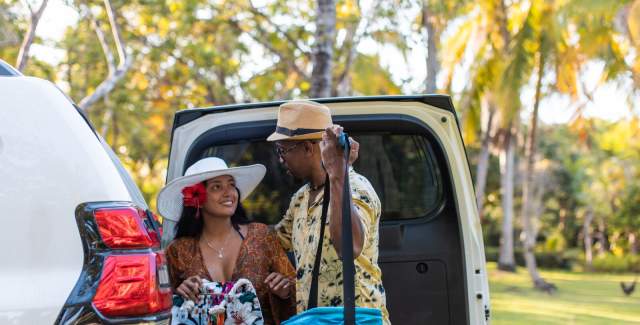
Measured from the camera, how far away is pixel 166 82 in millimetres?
19406

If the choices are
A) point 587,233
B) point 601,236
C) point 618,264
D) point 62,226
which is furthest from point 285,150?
point 601,236

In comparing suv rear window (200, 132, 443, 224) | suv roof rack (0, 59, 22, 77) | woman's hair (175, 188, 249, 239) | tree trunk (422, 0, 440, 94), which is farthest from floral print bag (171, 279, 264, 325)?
tree trunk (422, 0, 440, 94)

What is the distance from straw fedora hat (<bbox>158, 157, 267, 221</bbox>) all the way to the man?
311 mm

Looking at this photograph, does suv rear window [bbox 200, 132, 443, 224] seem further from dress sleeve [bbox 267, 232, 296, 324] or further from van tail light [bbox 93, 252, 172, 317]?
van tail light [bbox 93, 252, 172, 317]

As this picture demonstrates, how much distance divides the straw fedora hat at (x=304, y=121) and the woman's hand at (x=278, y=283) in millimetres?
625

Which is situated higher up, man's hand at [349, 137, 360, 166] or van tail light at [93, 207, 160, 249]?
man's hand at [349, 137, 360, 166]

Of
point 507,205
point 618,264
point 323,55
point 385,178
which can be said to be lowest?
point 618,264

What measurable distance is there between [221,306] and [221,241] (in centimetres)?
36

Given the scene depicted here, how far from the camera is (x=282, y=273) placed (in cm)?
382

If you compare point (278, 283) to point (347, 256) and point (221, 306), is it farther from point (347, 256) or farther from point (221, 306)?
point (347, 256)

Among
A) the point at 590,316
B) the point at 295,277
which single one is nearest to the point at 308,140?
the point at 295,277

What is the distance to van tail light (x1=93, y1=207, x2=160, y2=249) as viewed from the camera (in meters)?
2.42

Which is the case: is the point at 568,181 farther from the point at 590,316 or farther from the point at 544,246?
the point at 590,316

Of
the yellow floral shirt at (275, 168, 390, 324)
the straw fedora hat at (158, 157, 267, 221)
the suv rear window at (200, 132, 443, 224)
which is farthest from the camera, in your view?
the suv rear window at (200, 132, 443, 224)
